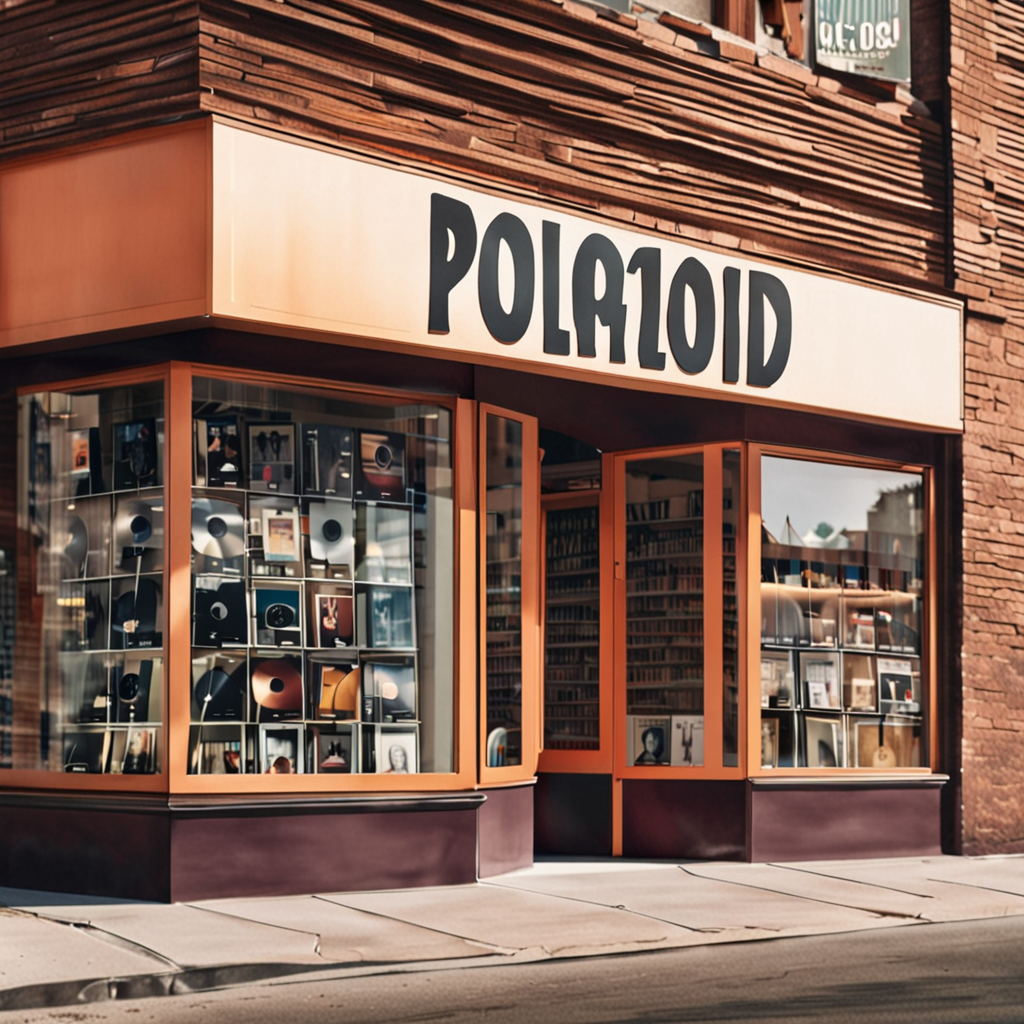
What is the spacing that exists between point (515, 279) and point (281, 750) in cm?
351

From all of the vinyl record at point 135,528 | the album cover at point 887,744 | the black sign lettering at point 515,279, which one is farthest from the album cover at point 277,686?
the album cover at point 887,744

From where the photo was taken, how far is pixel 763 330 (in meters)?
13.2

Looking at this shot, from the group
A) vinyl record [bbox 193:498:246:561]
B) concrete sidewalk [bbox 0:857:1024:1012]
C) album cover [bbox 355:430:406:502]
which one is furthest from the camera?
album cover [bbox 355:430:406:502]

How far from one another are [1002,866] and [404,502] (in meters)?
5.71

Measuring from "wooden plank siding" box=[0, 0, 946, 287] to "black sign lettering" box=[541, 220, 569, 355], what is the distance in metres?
0.34

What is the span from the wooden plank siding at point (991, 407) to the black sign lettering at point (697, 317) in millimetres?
2946

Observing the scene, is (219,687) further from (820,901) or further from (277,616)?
(820,901)

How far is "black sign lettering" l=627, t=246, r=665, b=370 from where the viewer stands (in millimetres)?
12391

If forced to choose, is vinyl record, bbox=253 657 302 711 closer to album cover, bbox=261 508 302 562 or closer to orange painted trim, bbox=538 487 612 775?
album cover, bbox=261 508 302 562

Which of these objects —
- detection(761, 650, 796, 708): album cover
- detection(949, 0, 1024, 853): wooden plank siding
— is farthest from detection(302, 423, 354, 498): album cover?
detection(949, 0, 1024, 853): wooden plank siding

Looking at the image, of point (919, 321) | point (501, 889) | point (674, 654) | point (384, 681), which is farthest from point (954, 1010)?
point (919, 321)

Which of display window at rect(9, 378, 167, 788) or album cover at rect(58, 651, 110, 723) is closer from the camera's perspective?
display window at rect(9, 378, 167, 788)

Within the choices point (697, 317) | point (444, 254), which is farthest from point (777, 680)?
point (444, 254)

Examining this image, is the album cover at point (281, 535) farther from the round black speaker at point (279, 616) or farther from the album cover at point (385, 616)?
the album cover at point (385, 616)
